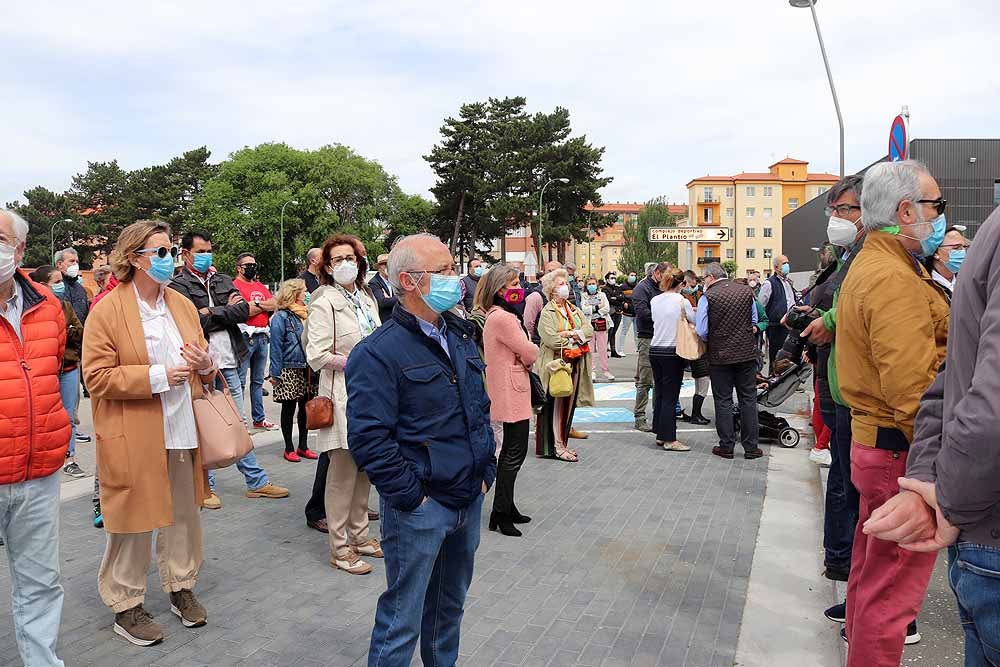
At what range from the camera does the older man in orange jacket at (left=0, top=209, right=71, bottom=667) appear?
3346mm

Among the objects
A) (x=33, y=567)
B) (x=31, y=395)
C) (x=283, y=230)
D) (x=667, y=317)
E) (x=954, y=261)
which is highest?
(x=283, y=230)

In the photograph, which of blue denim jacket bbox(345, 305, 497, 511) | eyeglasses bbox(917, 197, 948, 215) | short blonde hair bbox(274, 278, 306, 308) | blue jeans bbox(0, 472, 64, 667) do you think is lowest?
blue jeans bbox(0, 472, 64, 667)

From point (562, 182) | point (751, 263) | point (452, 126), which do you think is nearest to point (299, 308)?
point (562, 182)

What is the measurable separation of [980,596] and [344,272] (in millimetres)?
4332

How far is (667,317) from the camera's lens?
902 cm

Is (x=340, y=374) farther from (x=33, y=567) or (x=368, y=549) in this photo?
(x=33, y=567)

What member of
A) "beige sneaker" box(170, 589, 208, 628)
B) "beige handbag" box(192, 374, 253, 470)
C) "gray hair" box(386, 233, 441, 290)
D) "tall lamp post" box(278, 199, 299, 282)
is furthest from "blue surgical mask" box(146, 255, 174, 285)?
"tall lamp post" box(278, 199, 299, 282)

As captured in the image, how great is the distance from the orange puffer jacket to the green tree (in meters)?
94.4

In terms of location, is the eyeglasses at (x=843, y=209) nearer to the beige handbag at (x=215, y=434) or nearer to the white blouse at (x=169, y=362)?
the beige handbag at (x=215, y=434)

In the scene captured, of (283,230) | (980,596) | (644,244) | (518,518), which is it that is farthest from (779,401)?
(644,244)

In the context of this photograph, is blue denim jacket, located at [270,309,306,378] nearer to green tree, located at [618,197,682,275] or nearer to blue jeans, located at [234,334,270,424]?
blue jeans, located at [234,334,270,424]

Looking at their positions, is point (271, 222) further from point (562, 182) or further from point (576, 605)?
point (576, 605)

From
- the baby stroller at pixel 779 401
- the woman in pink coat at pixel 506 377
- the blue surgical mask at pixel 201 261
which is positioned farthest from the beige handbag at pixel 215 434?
the baby stroller at pixel 779 401

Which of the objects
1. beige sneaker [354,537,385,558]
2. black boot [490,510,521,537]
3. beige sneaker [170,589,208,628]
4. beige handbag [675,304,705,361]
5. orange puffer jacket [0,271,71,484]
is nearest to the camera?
orange puffer jacket [0,271,71,484]
